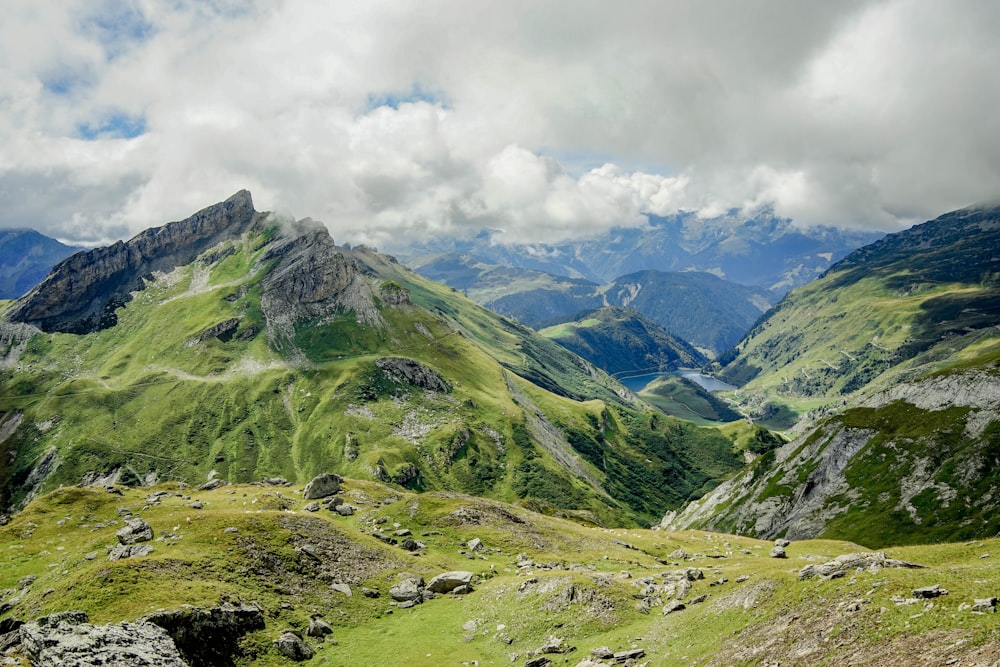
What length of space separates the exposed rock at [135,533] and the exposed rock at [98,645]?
23433 mm

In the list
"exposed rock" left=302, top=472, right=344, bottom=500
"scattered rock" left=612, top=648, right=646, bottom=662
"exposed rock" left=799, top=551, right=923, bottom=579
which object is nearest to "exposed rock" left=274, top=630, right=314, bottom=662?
"scattered rock" left=612, top=648, right=646, bottom=662

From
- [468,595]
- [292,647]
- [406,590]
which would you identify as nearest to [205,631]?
[292,647]

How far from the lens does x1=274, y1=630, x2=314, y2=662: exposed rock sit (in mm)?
46406

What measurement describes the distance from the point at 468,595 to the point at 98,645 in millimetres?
35193

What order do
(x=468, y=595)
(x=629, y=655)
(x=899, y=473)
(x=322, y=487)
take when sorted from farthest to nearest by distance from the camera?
1. (x=899, y=473)
2. (x=322, y=487)
3. (x=468, y=595)
4. (x=629, y=655)

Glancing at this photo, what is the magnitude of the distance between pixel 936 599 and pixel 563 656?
26.2 metres

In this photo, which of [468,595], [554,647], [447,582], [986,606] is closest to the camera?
[986,606]

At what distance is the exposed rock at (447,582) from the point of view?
2498 inches

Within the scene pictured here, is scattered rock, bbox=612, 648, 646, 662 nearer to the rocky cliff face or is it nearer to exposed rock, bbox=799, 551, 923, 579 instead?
exposed rock, bbox=799, 551, 923, 579

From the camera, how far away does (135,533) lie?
63406 mm

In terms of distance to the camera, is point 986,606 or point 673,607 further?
point 673,607

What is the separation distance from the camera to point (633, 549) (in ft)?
320

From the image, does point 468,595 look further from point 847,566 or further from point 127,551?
point 847,566

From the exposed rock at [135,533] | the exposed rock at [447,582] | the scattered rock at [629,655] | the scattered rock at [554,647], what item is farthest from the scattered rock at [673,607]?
the exposed rock at [135,533]
